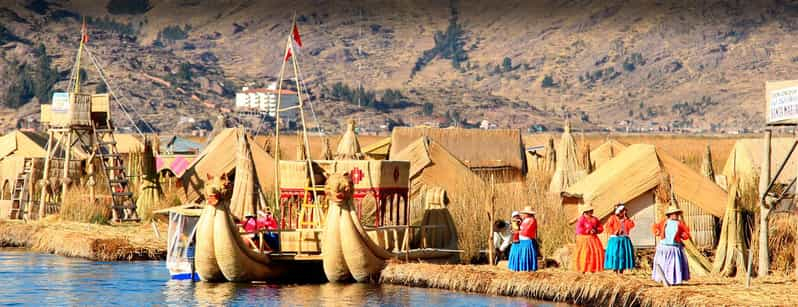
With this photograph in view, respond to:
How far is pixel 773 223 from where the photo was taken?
2053 cm

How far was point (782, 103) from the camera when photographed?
1770cm

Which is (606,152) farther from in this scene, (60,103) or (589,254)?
(589,254)

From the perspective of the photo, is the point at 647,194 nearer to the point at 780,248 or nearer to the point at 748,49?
the point at 780,248

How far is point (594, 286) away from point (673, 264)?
988 mm

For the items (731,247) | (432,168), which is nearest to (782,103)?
(731,247)

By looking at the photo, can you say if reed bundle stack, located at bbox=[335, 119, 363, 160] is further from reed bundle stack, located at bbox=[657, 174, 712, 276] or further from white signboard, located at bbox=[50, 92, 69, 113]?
white signboard, located at bbox=[50, 92, 69, 113]

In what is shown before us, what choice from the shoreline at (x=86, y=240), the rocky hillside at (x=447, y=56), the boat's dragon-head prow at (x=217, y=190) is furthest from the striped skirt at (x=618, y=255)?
the rocky hillside at (x=447, y=56)

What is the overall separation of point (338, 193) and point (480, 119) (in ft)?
352

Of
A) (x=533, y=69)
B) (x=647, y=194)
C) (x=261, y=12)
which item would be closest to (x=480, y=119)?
(x=533, y=69)

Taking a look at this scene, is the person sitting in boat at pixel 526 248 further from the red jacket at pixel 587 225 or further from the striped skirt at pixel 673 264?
the striped skirt at pixel 673 264

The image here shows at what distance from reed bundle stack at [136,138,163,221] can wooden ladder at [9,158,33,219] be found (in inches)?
87.8

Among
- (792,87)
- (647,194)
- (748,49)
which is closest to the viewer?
(792,87)

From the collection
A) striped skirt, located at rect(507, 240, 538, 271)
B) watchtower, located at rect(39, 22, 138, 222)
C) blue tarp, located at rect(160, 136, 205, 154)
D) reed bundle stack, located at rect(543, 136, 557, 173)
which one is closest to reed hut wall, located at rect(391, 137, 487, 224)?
reed bundle stack, located at rect(543, 136, 557, 173)

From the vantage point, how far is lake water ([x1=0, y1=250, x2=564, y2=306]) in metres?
19.8
